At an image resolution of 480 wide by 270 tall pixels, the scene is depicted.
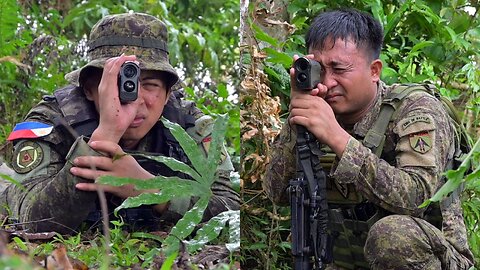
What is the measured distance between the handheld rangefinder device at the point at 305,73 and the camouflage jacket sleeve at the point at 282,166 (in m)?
0.29

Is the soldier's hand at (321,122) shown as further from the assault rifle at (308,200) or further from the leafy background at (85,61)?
the leafy background at (85,61)

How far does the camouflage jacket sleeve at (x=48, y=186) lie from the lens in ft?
9.18

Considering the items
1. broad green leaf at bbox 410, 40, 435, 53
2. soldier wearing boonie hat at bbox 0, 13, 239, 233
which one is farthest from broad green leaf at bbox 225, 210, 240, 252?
broad green leaf at bbox 410, 40, 435, 53

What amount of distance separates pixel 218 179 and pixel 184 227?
916mm

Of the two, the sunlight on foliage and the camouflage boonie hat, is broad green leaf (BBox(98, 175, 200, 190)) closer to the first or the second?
the sunlight on foliage

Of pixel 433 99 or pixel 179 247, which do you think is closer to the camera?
pixel 179 247

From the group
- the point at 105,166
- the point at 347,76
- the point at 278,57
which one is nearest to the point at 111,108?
the point at 105,166

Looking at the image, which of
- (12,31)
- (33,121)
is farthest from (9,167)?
(12,31)

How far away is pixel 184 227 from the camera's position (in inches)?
88.9

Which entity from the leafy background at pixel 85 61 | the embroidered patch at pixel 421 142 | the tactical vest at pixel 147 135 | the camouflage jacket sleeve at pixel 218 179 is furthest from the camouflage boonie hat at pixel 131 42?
the embroidered patch at pixel 421 142

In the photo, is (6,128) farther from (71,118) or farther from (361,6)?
(361,6)

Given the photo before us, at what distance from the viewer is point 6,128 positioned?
4.12 meters

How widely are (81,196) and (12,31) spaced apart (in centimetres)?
174

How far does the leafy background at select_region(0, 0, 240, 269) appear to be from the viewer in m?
2.35
